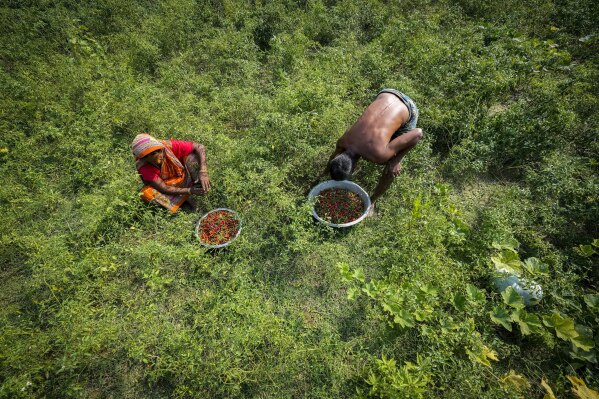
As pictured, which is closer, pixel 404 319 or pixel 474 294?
pixel 404 319

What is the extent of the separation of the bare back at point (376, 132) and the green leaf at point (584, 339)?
7.92ft

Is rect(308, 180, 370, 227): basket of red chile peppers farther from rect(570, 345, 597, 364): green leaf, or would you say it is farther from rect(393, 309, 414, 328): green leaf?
rect(570, 345, 597, 364): green leaf

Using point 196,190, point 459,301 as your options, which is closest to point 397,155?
point 459,301

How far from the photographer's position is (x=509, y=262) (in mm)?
3152

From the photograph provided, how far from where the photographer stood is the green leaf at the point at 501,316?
280 centimetres

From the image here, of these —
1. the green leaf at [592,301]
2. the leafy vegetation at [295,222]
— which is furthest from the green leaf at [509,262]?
the green leaf at [592,301]

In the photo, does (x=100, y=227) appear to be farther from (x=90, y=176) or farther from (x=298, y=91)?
(x=298, y=91)

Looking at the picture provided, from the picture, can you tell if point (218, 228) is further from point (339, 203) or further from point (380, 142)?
point (380, 142)

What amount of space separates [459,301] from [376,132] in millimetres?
1972

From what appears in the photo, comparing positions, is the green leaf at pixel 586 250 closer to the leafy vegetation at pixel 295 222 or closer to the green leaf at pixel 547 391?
the leafy vegetation at pixel 295 222

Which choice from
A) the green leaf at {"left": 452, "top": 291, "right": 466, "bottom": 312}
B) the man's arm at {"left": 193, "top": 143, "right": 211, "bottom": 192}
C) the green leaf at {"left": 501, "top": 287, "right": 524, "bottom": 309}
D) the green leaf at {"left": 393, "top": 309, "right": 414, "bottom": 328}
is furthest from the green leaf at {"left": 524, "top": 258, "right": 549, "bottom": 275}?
the man's arm at {"left": 193, "top": 143, "right": 211, "bottom": 192}

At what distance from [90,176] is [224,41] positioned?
3.69m

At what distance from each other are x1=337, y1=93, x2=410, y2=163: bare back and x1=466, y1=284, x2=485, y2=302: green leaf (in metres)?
1.60

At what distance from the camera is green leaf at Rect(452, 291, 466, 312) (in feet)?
9.43
